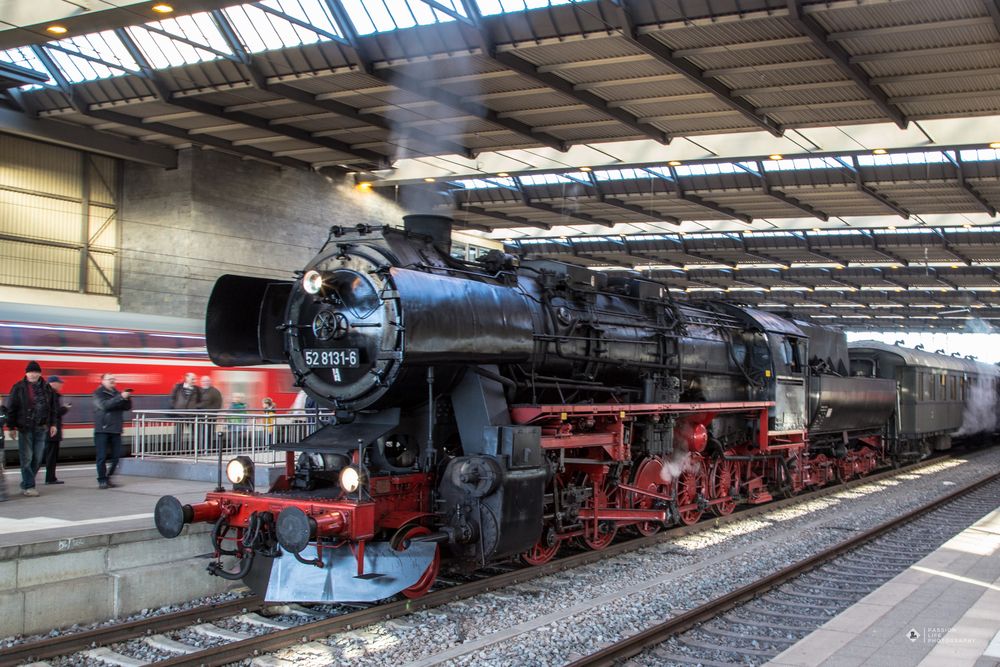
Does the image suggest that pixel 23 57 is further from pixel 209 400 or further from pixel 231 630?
pixel 231 630

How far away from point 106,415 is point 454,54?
27.4ft

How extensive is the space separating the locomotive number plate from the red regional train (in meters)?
10.2

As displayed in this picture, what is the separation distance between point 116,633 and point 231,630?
840 millimetres

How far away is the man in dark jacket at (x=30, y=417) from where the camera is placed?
10.4 metres

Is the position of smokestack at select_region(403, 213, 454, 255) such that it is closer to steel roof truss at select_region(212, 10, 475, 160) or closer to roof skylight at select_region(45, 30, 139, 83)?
steel roof truss at select_region(212, 10, 475, 160)

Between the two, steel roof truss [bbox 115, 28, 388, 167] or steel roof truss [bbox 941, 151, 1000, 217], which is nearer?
steel roof truss [bbox 115, 28, 388, 167]

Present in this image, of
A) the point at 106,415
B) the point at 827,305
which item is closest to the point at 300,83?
the point at 106,415

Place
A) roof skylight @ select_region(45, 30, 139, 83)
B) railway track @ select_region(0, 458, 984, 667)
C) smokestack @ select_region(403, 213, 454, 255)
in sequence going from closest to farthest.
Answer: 1. railway track @ select_region(0, 458, 984, 667)
2. smokestack @ select_region(403, 213, 454, 255)
3. roof skylight @ select_region(45, 30, 139, 83)

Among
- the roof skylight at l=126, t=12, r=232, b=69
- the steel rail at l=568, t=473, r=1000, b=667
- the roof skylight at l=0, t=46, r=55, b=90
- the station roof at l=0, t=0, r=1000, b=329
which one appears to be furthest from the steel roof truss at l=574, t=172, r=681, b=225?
the steel rail at l=568, t=473, r=1000, b=667

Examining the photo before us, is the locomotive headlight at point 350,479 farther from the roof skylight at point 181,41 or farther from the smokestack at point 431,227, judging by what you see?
the roof skylight at point 181,41

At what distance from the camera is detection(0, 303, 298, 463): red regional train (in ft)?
51.4

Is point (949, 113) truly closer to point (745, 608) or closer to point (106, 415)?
point (745, 608)

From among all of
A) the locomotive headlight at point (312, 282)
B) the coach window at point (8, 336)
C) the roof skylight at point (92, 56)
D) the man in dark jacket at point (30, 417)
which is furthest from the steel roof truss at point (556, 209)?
the locomotive headlight at point (312, 282)

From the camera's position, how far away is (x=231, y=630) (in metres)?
6.75
